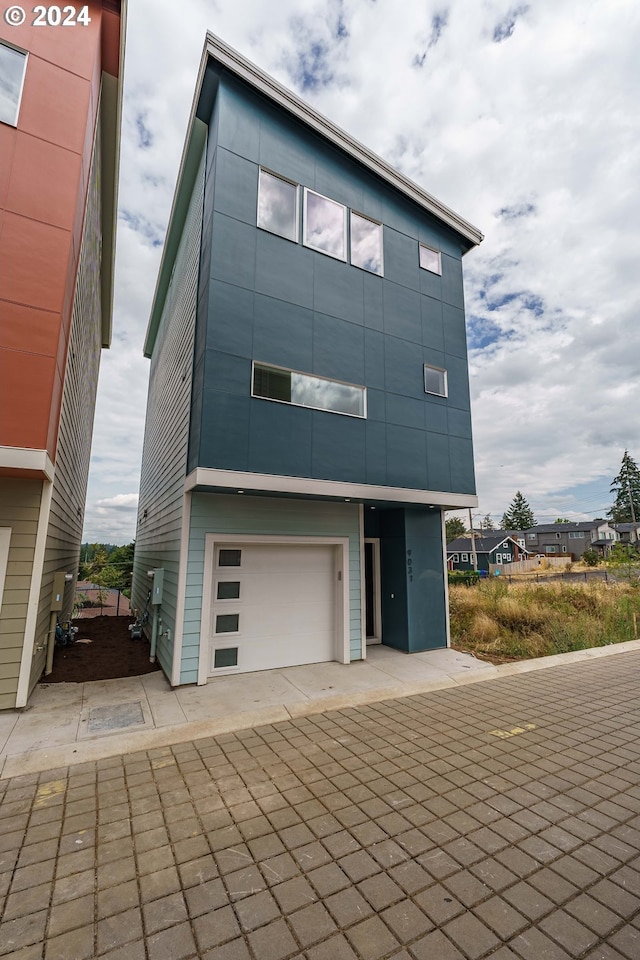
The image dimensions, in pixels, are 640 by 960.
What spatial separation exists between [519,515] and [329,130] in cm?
7716

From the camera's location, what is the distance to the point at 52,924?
205 cm

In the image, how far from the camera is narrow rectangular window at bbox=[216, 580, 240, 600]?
6.38 meters

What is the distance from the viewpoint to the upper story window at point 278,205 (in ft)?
22.2

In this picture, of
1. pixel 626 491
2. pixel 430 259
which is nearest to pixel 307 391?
pixel 430 259

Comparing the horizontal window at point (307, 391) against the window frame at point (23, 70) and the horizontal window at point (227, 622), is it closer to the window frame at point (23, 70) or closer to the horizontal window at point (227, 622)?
the horizontal window at point (227, 622)

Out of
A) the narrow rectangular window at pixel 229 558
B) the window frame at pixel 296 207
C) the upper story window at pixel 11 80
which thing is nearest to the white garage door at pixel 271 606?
the narrow rectangular window at pixel 229 558

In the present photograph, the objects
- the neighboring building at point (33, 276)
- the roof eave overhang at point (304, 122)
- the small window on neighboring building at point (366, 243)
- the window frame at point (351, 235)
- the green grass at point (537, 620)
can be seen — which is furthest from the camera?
the green grass at point (537, 620)

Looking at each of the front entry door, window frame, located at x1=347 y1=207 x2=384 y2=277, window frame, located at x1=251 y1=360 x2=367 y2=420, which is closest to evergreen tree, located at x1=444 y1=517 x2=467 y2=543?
the front entry door

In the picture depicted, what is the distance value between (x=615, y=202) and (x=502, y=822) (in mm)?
13099

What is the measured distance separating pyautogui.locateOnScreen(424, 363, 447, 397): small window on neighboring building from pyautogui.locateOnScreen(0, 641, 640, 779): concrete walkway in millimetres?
5197

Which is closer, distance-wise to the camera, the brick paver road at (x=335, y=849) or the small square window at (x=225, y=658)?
the brick paver road at (x=335, y=849)

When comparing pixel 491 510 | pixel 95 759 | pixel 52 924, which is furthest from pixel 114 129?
pixel 491 510

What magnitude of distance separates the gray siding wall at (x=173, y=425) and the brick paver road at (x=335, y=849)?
2942mm

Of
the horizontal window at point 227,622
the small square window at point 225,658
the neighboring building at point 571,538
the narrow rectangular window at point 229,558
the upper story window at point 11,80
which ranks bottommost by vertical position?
the small square window at point 225,658
